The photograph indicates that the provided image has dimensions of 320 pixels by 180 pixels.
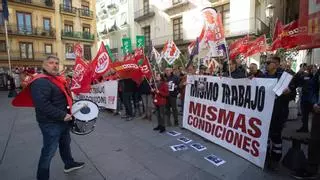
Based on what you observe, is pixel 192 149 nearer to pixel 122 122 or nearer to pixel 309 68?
pixel 122 122

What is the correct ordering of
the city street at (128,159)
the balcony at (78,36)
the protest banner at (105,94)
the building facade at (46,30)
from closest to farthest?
the city street at (128,159), the protest banner at (105,94), the building facade at (46,30), the balcony at (78,36)

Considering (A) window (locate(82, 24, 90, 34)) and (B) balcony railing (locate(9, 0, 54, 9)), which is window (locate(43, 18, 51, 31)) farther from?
(A) window (locate(82, 24, 90, 34))

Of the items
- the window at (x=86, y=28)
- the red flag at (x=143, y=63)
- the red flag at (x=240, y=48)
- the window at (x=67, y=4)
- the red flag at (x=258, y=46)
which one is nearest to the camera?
the red flag at (x=143, y=63)

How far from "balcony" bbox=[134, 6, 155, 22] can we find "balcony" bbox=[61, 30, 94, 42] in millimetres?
13055

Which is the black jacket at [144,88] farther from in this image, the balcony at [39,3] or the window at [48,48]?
the balcony at [39,3]

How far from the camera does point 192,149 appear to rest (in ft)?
18.0

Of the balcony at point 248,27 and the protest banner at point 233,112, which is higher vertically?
the balcony at point 248,27

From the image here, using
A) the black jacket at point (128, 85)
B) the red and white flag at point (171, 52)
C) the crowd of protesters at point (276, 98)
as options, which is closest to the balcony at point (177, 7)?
the crowd of protesters at point (276, 98)

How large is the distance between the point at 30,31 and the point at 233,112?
119 ft

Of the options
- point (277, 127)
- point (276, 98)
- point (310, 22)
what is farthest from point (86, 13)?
point (310, 22)

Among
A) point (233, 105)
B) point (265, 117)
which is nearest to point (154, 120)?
point (233, 105)

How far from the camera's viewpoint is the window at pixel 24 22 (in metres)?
A: 34.7

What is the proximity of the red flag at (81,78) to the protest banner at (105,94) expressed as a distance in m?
0.91

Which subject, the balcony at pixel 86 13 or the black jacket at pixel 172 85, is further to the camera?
the balcony at pixel 86 13
